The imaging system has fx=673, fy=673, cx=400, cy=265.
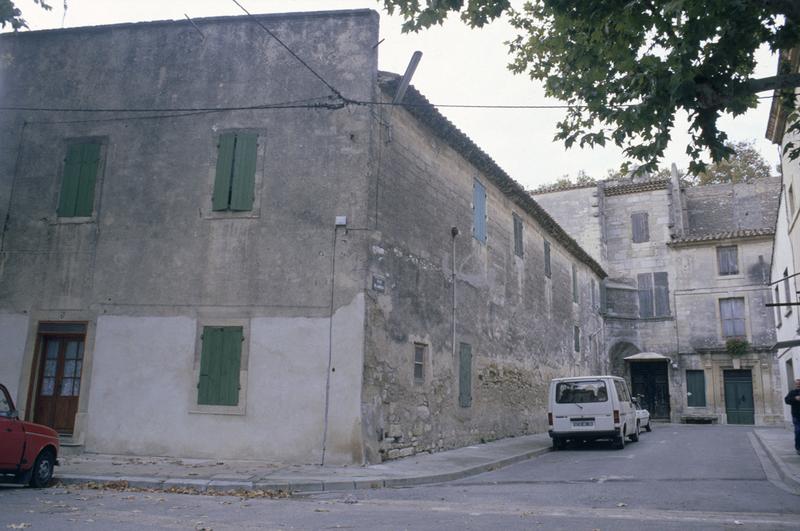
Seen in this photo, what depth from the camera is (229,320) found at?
1255 cm

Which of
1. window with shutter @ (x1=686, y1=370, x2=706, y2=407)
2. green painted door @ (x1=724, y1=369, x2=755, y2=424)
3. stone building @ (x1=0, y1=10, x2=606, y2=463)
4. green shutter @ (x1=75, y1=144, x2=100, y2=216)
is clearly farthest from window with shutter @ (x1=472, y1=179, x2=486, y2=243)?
green painted door @ (x1=724, y1=369, x2=755, y2=424)

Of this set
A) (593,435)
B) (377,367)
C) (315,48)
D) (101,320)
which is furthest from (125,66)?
(593,435)

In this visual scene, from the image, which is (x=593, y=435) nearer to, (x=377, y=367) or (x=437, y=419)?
(x=437, y=419)

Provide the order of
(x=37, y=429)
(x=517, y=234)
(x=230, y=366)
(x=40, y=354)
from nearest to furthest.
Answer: (x=37, y=429), (x=230, y=366), (x=40, y=354), (x=517, y=234)

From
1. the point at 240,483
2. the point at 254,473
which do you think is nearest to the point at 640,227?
the point at 254,473

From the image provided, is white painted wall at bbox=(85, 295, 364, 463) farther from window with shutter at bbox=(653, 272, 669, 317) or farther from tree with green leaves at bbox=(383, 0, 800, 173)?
window with shutter at bbox=(653, 272, 669, 317)

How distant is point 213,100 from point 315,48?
2304mm

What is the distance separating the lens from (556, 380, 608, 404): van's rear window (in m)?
16.2

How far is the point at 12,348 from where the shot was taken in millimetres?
13320

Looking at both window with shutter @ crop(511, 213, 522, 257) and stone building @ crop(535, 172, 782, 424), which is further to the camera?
stone building @ crop(535, 172, 782, 424)

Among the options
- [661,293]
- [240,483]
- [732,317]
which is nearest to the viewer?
[240,483]

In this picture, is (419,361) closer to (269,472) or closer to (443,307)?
(443,307)

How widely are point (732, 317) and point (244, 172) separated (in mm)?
28125

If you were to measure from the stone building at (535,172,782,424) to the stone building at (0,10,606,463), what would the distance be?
73.9ft
